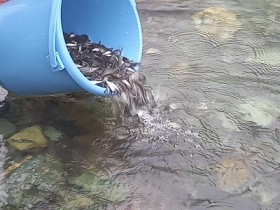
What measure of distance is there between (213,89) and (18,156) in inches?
37.9

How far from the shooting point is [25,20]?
2404mm

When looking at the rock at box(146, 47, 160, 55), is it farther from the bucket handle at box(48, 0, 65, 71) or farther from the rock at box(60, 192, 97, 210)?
the rock at box(60, 192, 97, 210)

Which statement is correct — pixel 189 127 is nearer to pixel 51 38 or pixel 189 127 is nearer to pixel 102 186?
pixel 102 186

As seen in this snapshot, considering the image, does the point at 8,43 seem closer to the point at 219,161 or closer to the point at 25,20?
the point at 25,20

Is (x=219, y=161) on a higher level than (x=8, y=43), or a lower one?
lower

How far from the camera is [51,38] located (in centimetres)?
228

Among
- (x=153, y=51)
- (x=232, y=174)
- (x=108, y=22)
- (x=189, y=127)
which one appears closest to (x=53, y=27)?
(x=108, y=22)

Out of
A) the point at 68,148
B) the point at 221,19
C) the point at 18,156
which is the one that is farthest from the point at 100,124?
the point at 221,19

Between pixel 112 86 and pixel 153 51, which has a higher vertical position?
pixel 112 86

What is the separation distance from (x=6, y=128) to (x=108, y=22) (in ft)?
2.11

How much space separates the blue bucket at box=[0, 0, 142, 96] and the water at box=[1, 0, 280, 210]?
0.26 meters

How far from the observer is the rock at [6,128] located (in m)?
2.70

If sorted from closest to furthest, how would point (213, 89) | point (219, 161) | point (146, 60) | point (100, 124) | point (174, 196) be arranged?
point (174, 196) → point (219, 161) → point (100, 124) → point (213, 89) → point (146, 60)

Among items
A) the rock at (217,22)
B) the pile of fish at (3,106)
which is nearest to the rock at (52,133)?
the pile of fish at (3,106)
